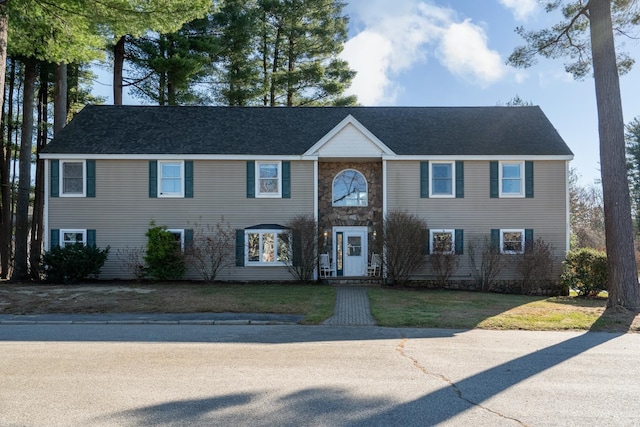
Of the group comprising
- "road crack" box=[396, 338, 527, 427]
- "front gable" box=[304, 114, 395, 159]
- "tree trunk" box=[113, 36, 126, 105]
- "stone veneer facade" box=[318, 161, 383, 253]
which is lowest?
"road crack" box=[396, 338, 527, 427]

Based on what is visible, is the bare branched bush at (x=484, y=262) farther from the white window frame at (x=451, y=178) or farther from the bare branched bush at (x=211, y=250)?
the bare branched bush at (x=211, y=250)

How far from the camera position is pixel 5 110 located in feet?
92.7

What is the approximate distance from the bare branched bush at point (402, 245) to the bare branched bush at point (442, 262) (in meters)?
0.50

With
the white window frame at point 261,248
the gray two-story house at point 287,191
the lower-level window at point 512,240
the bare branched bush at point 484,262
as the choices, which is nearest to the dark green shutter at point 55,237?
the gray two-story house at point 287,191

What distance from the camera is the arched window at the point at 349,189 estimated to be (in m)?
20.4

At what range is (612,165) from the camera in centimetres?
1292

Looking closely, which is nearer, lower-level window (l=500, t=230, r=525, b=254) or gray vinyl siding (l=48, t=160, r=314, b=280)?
gray vinyl siding (l=48, t=160, r=314, b=280)

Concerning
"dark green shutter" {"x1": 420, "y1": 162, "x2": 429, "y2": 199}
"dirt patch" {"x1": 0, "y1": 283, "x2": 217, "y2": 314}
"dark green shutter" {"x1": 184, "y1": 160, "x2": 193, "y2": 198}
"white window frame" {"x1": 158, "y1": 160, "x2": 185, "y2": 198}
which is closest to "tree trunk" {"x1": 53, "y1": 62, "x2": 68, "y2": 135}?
"white window frame" {"x1": 158, "y1": 160, "x2": 185, "y2": 198}

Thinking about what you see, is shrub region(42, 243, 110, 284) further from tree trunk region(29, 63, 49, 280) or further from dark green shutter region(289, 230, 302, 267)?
dark green shutter region(289, 230, 302, 267)

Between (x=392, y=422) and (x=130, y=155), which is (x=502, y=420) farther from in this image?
(x=130, y=155)

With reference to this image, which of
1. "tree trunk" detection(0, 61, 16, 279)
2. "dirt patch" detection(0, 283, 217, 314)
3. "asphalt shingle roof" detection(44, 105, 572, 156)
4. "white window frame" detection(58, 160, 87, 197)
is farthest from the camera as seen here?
"tree trunk" detection(0, 61, 16, 279)

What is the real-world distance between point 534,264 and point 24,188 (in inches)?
846

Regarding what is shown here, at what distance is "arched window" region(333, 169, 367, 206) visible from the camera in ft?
66.9

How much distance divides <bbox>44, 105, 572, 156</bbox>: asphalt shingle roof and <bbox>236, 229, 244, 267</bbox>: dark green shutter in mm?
3296
